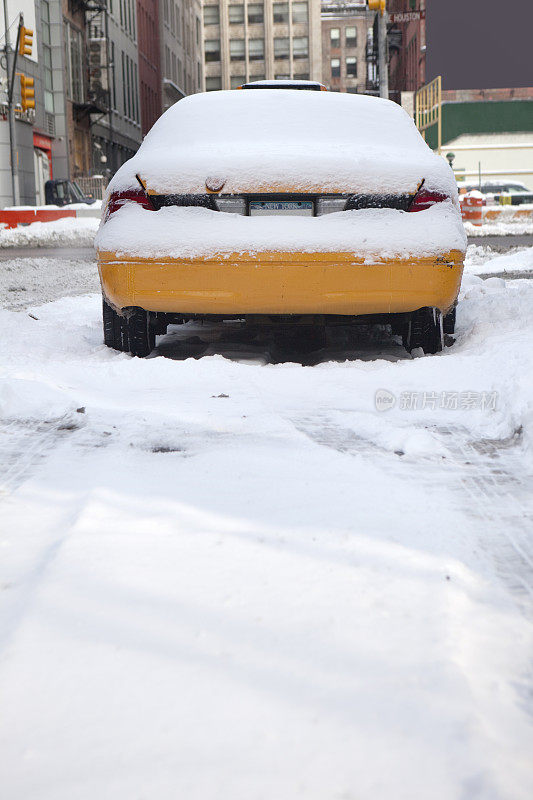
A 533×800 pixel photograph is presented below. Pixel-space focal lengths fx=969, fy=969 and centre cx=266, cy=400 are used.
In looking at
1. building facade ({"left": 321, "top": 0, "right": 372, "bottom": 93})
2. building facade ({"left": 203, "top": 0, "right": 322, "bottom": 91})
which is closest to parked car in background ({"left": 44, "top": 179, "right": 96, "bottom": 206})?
building facade ({"left": 203, "top": 0, "right": 322, "bottom": 91})

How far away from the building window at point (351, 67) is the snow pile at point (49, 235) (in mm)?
89043

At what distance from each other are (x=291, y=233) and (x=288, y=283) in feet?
0.78

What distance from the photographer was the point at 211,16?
102 metres

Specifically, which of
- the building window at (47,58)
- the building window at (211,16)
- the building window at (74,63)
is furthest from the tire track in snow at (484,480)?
the building window at (211,16)

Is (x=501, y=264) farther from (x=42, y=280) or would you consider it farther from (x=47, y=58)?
(x=47, y=58)

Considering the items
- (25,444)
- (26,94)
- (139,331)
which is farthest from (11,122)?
(25,444)

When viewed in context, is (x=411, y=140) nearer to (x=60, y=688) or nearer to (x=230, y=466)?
(x=230, y=466)

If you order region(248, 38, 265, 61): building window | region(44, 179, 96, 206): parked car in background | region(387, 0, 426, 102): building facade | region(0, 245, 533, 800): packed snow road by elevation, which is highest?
region(248, 38, 265, 61): building window

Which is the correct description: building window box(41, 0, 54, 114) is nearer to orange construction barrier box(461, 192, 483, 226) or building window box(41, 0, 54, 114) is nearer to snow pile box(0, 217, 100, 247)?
snow pile box(0, 217, 100, 247)

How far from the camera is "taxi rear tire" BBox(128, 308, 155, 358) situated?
16.5ft

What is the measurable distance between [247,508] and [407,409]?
137 cm

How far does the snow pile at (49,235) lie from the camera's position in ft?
71.1

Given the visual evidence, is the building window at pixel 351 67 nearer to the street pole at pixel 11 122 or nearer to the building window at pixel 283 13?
the building window at pixel 283 13

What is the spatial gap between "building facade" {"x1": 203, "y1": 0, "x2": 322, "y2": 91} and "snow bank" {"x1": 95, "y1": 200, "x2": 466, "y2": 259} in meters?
98.7
